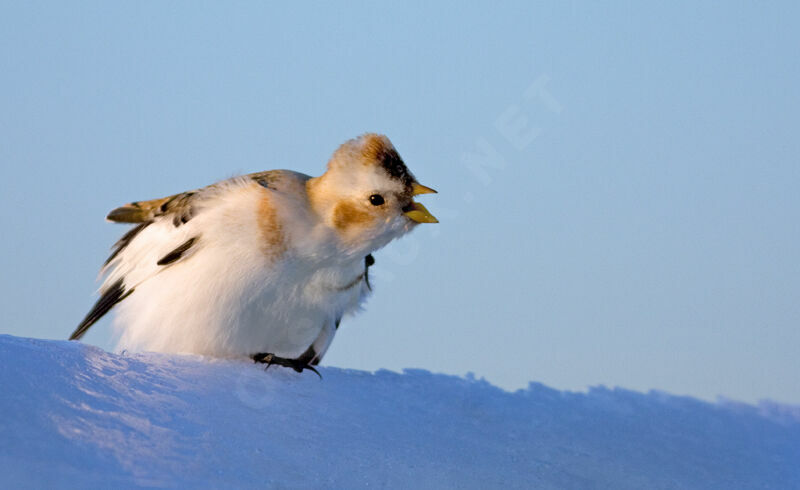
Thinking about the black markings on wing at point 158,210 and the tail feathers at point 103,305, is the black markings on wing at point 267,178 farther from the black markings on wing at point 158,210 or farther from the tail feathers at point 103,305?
the tail feathers at point 103,305

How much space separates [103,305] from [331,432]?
151 cm

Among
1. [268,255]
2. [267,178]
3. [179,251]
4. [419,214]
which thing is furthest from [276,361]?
[419,214]

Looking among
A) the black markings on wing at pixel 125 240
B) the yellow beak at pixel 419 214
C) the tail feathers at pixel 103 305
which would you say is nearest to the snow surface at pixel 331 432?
the tail feathers at pixel 103 305

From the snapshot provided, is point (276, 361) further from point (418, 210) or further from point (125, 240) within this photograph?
point (125, 240)

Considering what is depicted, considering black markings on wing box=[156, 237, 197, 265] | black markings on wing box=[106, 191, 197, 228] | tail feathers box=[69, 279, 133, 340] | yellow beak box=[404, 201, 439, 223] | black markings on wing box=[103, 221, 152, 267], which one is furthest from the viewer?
black markings on wing box=[103, 221, 152, 267]

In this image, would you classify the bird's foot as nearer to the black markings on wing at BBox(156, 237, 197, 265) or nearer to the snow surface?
the snow surface

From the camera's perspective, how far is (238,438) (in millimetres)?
3816

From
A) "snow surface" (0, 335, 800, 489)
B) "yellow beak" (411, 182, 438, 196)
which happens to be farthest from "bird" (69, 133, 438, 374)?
"snow surface" (0, 335, 800, 489)

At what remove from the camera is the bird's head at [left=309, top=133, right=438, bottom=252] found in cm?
414

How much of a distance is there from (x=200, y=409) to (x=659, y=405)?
3188 millimetres

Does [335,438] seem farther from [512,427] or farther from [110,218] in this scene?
[110,218]

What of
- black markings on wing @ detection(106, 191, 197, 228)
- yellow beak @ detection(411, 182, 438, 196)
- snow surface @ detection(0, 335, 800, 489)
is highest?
yellow beak @ detection(411, 182, 438, 196)

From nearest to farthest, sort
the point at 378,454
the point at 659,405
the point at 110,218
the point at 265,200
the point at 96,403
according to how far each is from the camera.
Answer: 1. the point at 96,403
2. the point at 378,454
3. the point at 265,200
4. the point at 110,218
5. the point at 659,405

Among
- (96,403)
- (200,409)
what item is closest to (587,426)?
(200,409)
